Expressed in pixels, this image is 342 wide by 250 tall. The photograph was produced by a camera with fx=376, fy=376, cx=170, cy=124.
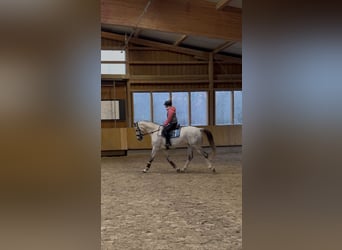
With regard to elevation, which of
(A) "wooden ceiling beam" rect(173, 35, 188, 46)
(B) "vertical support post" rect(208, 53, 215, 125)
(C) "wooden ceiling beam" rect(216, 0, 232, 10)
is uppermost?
(A) "wooden ceiling beam" rect(173, 35, 188, 46)

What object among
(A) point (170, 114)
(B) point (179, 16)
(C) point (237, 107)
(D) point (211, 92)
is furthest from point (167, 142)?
(C) point (237, 107)

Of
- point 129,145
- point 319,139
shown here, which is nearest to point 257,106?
point 319,139

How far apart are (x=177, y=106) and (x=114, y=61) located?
2.38 m

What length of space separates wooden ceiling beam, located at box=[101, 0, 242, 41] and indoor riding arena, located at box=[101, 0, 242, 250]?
19mm

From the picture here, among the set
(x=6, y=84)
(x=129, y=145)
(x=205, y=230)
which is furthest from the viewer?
(x=129, y=145)

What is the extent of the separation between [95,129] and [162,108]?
1044 centimetres

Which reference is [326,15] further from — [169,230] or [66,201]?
[169,230]

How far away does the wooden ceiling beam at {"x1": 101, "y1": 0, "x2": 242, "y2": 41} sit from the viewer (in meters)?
7.10

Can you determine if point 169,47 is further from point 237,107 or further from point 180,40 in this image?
point 237,107

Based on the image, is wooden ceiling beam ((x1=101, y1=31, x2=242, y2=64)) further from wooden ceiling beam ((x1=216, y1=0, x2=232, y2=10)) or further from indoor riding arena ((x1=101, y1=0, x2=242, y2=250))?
wooden ceiling beam ((x1=216, y1=0, x2=232, y2=10))

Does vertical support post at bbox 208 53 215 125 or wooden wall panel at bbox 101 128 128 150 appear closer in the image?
wooden wall panel at bbox 101 128 128 150

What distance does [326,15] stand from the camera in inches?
48.5

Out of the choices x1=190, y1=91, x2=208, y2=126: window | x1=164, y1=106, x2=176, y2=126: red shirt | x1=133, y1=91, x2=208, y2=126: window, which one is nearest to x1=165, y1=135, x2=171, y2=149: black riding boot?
A: x1=164, y1=106, x2=176, y2=126: red shirt

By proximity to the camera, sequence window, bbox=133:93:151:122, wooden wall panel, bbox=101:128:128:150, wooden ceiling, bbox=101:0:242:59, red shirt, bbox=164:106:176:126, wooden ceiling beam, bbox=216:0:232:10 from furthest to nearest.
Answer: window, bbox=133:93:151:122 → wooden wall panel, bbox=101:128:128:150 → red shirt, bbox=164:106:176:126 → wooden ceiling, bbox=101:0:242:59 → wooden ceiling beam, bbox=216:0:232:10
